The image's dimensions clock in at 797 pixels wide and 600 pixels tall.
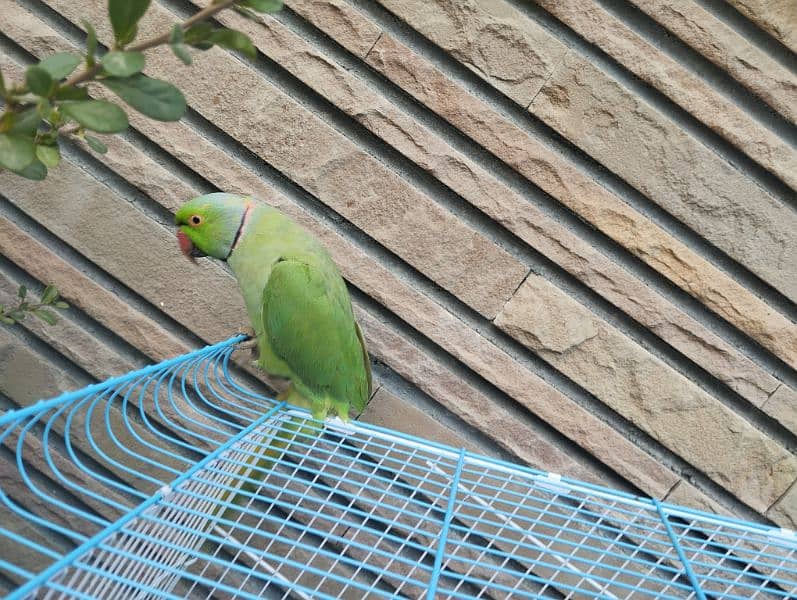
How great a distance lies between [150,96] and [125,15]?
11 centimetres

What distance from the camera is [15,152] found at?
865mm

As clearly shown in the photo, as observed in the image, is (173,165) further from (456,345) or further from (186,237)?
(456,345)

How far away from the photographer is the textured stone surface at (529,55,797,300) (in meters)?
1.91

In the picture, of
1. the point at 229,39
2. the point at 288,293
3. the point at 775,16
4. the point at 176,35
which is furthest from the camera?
the point at 775,16

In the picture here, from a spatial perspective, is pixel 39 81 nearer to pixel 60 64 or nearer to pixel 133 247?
pixel 60 64

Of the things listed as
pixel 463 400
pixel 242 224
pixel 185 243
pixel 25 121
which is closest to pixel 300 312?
pixel 242 224

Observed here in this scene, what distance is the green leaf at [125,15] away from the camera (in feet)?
2.73

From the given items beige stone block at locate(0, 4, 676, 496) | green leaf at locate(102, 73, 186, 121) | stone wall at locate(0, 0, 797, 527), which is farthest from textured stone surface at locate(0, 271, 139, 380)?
green leaf at locate(102, 73, 186, 121)

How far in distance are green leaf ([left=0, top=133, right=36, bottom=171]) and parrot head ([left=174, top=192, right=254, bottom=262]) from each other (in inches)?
34.8

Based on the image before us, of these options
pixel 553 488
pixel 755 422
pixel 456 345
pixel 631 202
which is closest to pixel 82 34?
pixel 456 345

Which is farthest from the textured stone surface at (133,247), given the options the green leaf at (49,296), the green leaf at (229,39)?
the green leaf at (229,39)

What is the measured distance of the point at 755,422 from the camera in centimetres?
202

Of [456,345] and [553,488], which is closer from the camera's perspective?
[553,488]

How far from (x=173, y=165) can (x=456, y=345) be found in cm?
117
